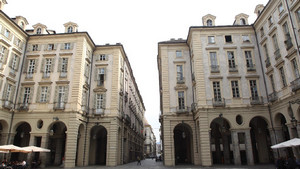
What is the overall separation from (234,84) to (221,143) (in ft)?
31.7

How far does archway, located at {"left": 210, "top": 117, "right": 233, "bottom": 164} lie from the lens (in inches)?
1219

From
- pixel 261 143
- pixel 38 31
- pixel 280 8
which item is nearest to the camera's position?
pixel 280 8

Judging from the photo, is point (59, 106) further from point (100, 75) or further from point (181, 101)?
point (181, 101)

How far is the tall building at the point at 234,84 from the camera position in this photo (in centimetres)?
2544

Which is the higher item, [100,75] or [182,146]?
[100,75]

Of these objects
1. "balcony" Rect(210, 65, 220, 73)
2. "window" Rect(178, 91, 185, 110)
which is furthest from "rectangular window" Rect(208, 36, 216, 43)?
"window" Rect(178, 91, 185, 110)

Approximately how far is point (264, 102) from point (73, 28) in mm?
28716

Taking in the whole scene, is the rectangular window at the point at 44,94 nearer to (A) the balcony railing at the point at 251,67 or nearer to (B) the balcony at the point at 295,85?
(A) the balcony railing at the point at 251,67

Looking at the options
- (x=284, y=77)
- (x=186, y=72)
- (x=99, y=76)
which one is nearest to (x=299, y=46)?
(x=284, y=77)

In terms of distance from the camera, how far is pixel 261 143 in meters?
30.5

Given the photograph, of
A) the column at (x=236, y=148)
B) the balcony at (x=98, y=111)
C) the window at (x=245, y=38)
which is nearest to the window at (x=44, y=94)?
the balcony at (x=98, y=111)

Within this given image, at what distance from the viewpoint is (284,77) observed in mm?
24891

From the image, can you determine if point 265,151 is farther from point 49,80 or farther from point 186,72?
point 49,80

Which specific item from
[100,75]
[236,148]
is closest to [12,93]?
[100,75]
